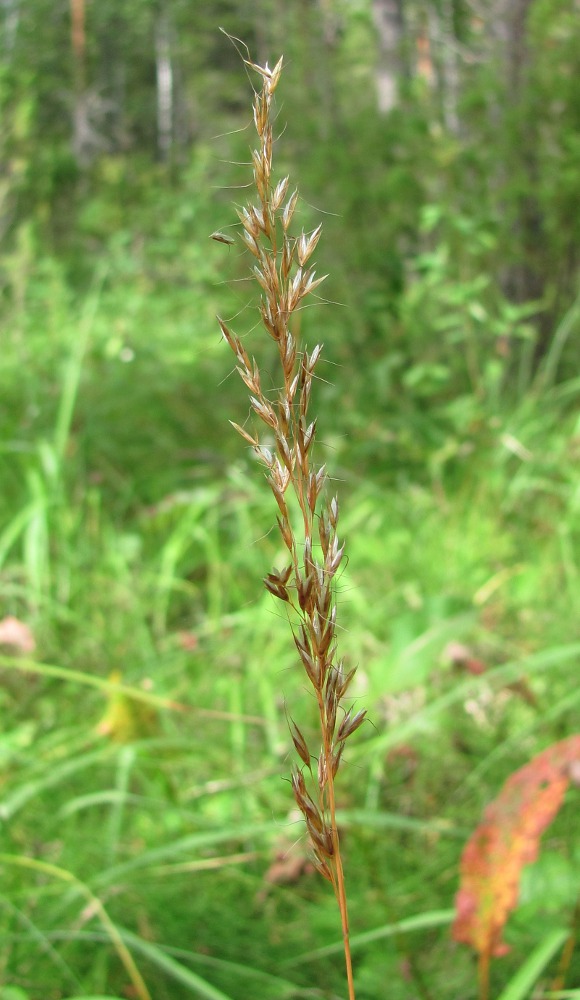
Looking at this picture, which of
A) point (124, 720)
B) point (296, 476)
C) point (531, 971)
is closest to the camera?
point (296, 476)

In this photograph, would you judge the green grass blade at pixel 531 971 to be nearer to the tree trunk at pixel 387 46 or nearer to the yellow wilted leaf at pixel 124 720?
the yellow wilted leaf at pixel 124 720

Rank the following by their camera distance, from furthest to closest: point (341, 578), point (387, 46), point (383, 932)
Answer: point (387, 46)
point (341, 578)
point (383, 932)

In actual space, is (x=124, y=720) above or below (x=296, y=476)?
below

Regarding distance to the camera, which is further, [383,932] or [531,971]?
[383,932]

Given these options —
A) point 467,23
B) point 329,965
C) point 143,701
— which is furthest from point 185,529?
point 467,23

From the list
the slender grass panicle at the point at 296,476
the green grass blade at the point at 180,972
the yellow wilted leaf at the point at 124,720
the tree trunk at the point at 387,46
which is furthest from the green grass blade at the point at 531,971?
the tree trunk at the point at 387,46

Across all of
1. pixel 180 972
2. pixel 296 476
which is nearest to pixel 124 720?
pixel 180 972

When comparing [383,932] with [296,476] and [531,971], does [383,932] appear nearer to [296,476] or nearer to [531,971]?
[531,971]

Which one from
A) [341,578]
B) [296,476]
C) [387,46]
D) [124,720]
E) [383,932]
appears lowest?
[341,578]

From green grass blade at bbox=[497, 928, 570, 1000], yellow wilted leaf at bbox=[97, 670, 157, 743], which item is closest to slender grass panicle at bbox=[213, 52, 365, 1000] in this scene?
green grass blade at bbox=[497, 928, 570, 1000]
